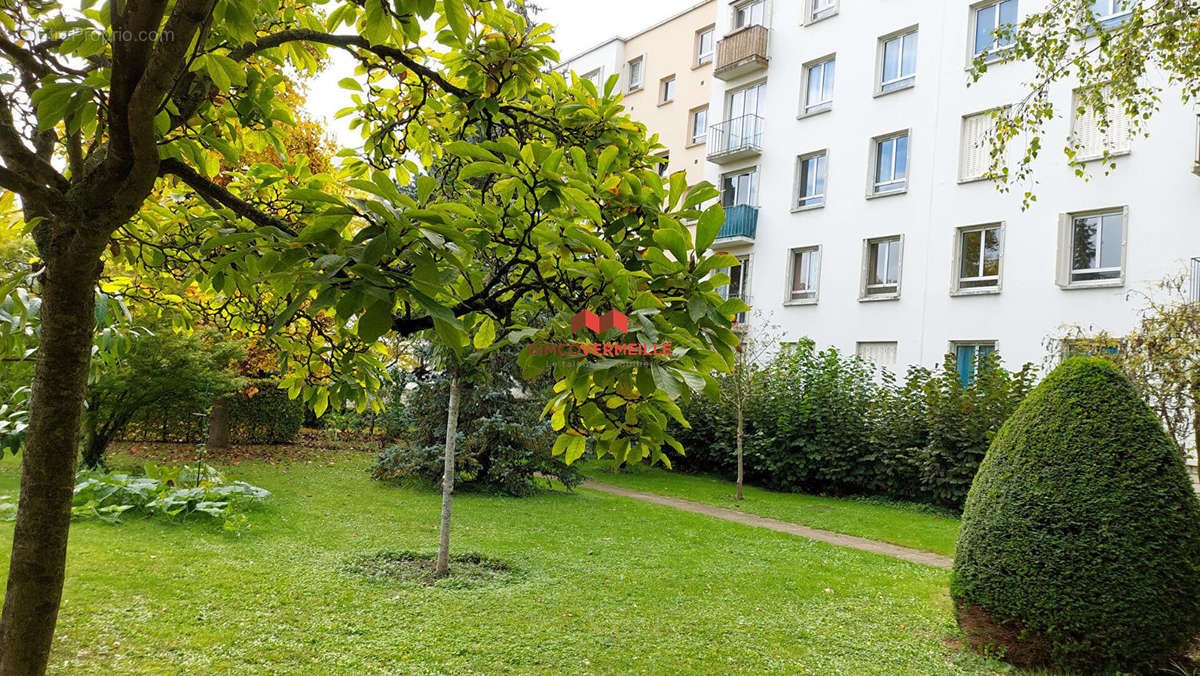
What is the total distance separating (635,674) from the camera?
4.63 m

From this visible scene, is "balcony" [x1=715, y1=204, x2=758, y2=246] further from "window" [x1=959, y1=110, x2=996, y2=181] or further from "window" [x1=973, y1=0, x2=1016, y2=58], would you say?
"window" [x1=973, y1=0, x2=1016, y2=58]

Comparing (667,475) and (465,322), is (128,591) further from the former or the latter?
(667,475)

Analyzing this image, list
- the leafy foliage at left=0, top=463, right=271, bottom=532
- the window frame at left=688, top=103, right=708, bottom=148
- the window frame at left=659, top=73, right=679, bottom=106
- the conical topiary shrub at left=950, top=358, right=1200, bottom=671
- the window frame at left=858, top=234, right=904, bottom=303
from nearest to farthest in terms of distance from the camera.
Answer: the conical topiary shrub at left=950, top=358, right=1200, bottom=671, the leafy foliage at left=0, top=463, right=271, bottom=532, the window frame at left=858, top=234, right=904, bottom=303, the window frame at left=688, top=103, right=708, bottom=148, the window frame at left=659, top=73, right=679, bottom=106

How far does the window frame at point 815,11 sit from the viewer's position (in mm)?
19344

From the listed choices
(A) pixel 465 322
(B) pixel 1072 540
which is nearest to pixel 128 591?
(A) pixel 465 322

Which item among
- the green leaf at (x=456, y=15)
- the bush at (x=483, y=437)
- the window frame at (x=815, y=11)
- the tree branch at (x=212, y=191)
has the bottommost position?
the bush at (x=483, y=437)

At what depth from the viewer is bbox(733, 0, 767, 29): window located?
2131 centimetres

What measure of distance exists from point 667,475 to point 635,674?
12906 mm

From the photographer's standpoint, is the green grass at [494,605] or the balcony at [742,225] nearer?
the green grass at [494,605]

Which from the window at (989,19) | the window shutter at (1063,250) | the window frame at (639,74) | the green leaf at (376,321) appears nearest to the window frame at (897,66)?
the window at (989,19)

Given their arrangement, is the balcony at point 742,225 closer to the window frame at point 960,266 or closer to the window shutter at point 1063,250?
the window frame at point 960,266

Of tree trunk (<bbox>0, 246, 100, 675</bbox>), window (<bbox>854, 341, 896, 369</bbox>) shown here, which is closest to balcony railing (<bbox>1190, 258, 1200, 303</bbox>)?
window (<bbox>854, 341, 896, 369</bbox>)

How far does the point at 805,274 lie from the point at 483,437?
1065 centimetres

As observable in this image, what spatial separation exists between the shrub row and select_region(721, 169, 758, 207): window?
16.7ft
